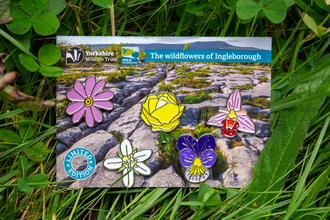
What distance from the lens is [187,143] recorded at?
1.03m

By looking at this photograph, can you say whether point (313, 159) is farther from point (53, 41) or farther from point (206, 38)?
point (53, 41)

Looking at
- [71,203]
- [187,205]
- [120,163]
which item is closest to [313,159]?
[187,205]

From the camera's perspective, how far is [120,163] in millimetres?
1021

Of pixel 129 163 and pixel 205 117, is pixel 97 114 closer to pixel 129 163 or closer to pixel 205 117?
pixel 129 163

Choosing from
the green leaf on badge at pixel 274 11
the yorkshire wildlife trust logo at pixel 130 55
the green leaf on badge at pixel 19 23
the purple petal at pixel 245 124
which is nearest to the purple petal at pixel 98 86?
the yorkshire wildlife trust logo at pixel 130 55

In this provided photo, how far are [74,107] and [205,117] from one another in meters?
0.59

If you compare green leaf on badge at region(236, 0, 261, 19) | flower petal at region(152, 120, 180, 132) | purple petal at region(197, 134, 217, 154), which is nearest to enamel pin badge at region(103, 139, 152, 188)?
flower petal at region(152, 120, 180, 132)

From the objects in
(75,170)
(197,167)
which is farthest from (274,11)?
(75,170)

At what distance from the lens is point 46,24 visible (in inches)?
38.4

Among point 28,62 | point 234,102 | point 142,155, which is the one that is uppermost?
point 28,62

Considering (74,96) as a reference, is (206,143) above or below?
below

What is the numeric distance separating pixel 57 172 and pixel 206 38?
2.94 feet

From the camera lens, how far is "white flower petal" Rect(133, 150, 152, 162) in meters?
1.02

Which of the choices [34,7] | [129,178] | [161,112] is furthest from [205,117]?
[34,7]
